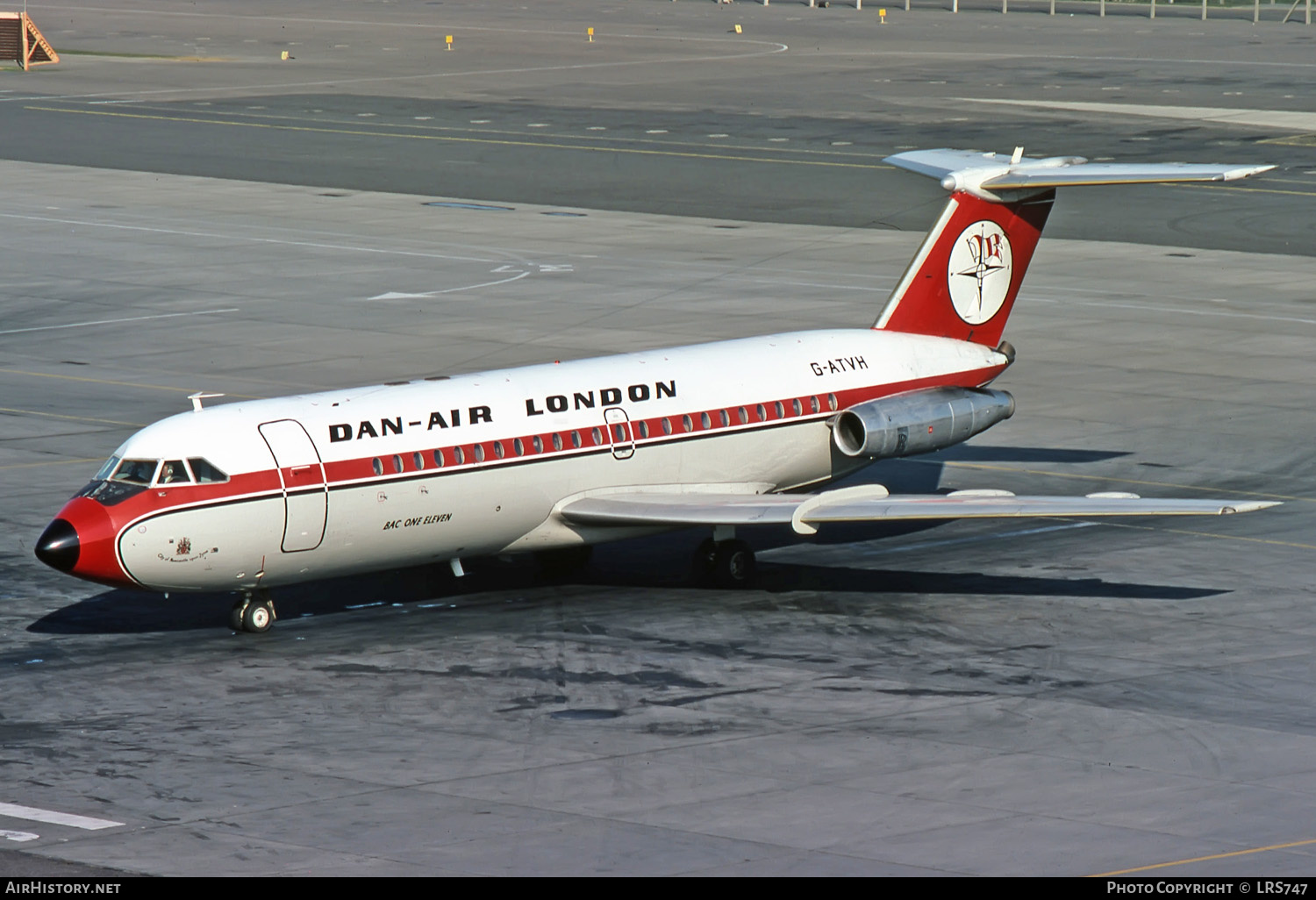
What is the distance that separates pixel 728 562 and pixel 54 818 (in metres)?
12.9

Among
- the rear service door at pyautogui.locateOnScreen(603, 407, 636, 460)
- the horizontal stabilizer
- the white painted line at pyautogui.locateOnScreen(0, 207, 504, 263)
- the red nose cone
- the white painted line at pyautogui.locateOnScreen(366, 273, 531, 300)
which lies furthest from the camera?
the white painted line at pyautogui.locateOnScreen(0, 207, 504, 263)

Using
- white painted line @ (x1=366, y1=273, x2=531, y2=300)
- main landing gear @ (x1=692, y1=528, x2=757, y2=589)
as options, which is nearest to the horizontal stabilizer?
main landing gear @ (x1=692, y1=528, x2=757, y2=589)

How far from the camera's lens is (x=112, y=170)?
260 feet

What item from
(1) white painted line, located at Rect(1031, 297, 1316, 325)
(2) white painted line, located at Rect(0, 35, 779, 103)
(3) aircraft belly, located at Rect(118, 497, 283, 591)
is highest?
(2) white painted line, located at Rect(0, 35, 779, 103)

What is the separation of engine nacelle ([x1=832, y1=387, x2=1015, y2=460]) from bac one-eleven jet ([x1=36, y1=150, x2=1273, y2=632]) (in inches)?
1.7

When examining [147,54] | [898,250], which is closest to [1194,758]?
[898,250]

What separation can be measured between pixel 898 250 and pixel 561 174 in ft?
60.4

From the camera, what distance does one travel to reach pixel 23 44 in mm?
111500

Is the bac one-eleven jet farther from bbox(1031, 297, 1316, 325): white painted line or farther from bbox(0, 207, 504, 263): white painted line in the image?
bbox(0, 207, 504, 263): white painted line

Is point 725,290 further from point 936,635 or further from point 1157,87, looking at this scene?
point 1157,87

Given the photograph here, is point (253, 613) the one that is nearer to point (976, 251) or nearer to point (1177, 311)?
point (976, 251)

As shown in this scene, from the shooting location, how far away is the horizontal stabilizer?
33.2 metres

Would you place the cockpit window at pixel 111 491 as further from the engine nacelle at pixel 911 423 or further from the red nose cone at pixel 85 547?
the engine nacelle at pixel 911 423

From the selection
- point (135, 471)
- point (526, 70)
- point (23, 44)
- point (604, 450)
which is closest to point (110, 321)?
point (604, 450)
